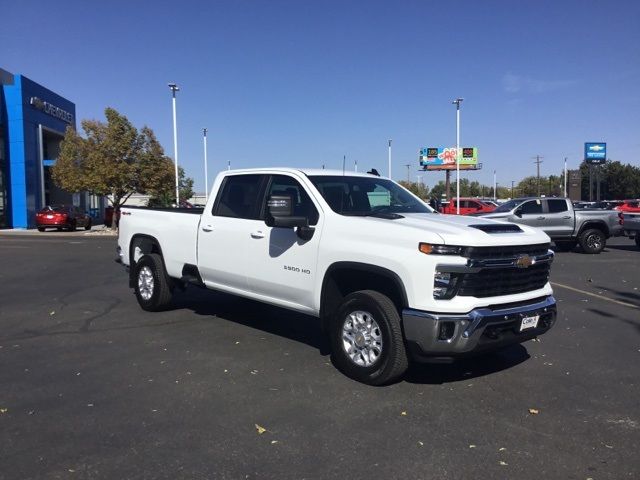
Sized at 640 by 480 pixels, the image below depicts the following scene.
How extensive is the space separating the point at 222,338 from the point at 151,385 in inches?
66.3

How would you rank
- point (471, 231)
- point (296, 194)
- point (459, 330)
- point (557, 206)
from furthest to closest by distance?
point (557, 206) < point (296, 194) < point (471, 231) < point (459, 330)

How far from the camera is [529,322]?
4820 mm

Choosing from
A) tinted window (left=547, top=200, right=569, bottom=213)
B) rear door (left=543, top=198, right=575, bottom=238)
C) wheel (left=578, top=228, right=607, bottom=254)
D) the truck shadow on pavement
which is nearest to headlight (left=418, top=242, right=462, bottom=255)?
the truck shadow on pavement

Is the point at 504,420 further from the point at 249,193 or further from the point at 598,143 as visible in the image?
the point at 598,143

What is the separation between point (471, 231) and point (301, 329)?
121 inches

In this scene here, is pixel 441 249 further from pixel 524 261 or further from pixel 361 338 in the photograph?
pixel 361 338

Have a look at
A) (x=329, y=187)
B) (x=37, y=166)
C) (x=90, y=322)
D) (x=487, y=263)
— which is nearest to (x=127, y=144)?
(x=37, y=166)

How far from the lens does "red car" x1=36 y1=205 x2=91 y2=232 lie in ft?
99.9

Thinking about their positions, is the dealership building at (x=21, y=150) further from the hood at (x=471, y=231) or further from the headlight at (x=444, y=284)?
the headlight at (x=444, y=284)

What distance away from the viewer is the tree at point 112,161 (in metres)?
29.1

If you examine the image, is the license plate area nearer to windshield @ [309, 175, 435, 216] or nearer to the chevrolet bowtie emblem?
the chevrolet bowtie emblem

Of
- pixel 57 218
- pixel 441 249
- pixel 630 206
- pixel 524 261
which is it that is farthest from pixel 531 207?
pixel 57 218

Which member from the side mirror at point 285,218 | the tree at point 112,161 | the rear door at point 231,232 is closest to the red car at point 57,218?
the tree at point 112,161

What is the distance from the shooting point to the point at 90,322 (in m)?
7.39
